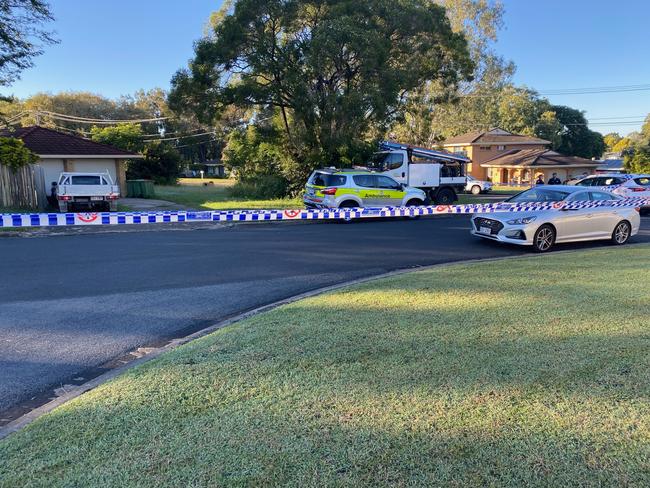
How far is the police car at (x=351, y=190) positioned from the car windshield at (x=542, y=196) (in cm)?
606

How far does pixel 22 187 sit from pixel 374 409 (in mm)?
20002

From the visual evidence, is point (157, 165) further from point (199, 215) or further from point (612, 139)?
point (612, 139)

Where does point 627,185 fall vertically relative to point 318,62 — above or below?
below

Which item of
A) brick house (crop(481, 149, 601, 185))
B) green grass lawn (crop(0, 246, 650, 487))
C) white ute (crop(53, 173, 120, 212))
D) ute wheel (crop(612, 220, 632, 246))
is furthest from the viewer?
brick house (crop(481, 149, 601, 185))

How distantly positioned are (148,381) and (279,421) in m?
1.38

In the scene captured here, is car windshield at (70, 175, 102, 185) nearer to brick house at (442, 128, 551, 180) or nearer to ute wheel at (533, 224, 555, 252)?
ute wheel at (533, 224, 555, 252)

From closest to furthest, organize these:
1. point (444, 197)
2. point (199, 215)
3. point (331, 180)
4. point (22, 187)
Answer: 1. point (199, 215)
2. point (331, 180)
3. point (22, 187)
4. point (444, 197)

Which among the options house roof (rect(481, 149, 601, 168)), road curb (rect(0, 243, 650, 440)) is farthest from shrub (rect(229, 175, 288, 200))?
house roof (rect(481, 149, 601, 168))

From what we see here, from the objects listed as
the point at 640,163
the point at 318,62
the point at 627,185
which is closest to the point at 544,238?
the point at 318,62

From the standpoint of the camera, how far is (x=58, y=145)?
83.0 feet

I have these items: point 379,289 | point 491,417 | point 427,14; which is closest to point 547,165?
A: point 427,14

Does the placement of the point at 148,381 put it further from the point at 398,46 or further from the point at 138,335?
the point at 398,46

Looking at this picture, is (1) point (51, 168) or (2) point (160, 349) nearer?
(2) point (160, 349)

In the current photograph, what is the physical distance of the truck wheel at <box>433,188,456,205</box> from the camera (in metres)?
24.4
